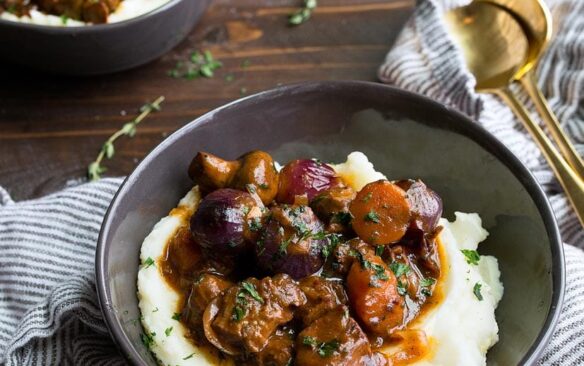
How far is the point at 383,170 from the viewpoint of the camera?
159 inches

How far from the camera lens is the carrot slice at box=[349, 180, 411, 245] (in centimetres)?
322

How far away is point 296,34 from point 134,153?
4.99 ft

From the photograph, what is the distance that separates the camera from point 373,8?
5.77 metres

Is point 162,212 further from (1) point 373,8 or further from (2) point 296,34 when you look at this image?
(1) point 373,8

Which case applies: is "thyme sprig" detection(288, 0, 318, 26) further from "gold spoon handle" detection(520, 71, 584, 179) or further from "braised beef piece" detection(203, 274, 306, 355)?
"braised beef piece" detection(203, 274, 306, 355)

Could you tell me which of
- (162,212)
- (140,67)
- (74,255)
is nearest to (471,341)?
(162,212)

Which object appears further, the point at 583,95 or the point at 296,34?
the point at 296,34

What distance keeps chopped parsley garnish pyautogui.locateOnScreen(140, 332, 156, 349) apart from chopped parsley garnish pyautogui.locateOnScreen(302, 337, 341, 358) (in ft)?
2.17

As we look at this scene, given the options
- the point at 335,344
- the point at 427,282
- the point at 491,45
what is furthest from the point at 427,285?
the point at 491,45

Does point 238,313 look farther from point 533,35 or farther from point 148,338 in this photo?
point 533,35

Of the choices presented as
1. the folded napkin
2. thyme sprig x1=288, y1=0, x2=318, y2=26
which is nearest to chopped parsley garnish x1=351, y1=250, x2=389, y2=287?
the folded napkin

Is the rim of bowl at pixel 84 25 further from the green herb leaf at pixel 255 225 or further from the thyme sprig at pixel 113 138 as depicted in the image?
the green herb leaf at pixel 255 225

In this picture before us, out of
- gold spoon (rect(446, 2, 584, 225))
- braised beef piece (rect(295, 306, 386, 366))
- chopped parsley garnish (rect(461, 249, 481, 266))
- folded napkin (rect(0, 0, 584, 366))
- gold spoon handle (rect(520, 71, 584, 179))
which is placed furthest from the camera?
gold spoon (rect(446, 2, 584, 225))

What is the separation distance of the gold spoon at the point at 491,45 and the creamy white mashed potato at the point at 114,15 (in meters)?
1.95
